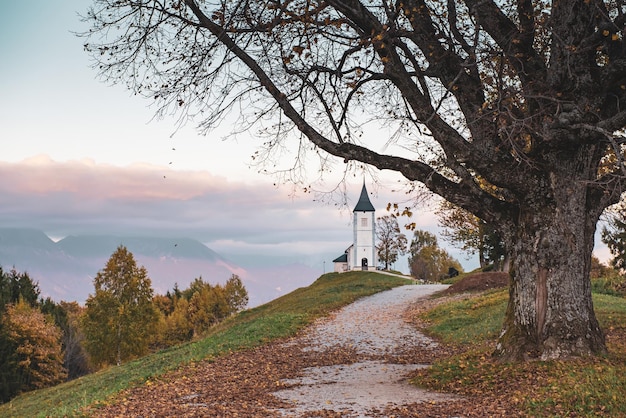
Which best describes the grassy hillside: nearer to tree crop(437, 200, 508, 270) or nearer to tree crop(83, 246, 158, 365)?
tree crop(437, 200, 508, 270)

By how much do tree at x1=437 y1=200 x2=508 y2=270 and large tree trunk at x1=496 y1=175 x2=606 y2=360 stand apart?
25475 millimetres

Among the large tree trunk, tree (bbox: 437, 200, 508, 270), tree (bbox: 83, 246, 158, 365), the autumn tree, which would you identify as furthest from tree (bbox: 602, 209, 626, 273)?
the autumn tree

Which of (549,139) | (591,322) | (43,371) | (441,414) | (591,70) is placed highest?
(591,70)

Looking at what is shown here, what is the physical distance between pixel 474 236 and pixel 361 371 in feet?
103

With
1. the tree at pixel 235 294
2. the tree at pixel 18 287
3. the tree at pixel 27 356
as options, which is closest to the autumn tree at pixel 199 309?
the tree at pixel 235 294

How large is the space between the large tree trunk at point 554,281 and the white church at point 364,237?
61673 mm

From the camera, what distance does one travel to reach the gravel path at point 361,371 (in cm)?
887

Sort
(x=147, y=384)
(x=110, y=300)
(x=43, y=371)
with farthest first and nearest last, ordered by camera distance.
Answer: (x=110, y=300), (x=43, y=371), (x=147, y=384)

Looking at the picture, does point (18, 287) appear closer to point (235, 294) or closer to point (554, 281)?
point (235, 294)

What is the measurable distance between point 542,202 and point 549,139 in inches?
48.8

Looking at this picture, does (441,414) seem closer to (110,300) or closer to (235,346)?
(235,346)

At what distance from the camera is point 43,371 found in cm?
4538

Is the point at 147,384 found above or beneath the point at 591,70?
beneath

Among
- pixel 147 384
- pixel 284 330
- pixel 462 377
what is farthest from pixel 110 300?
pixel 462 377
